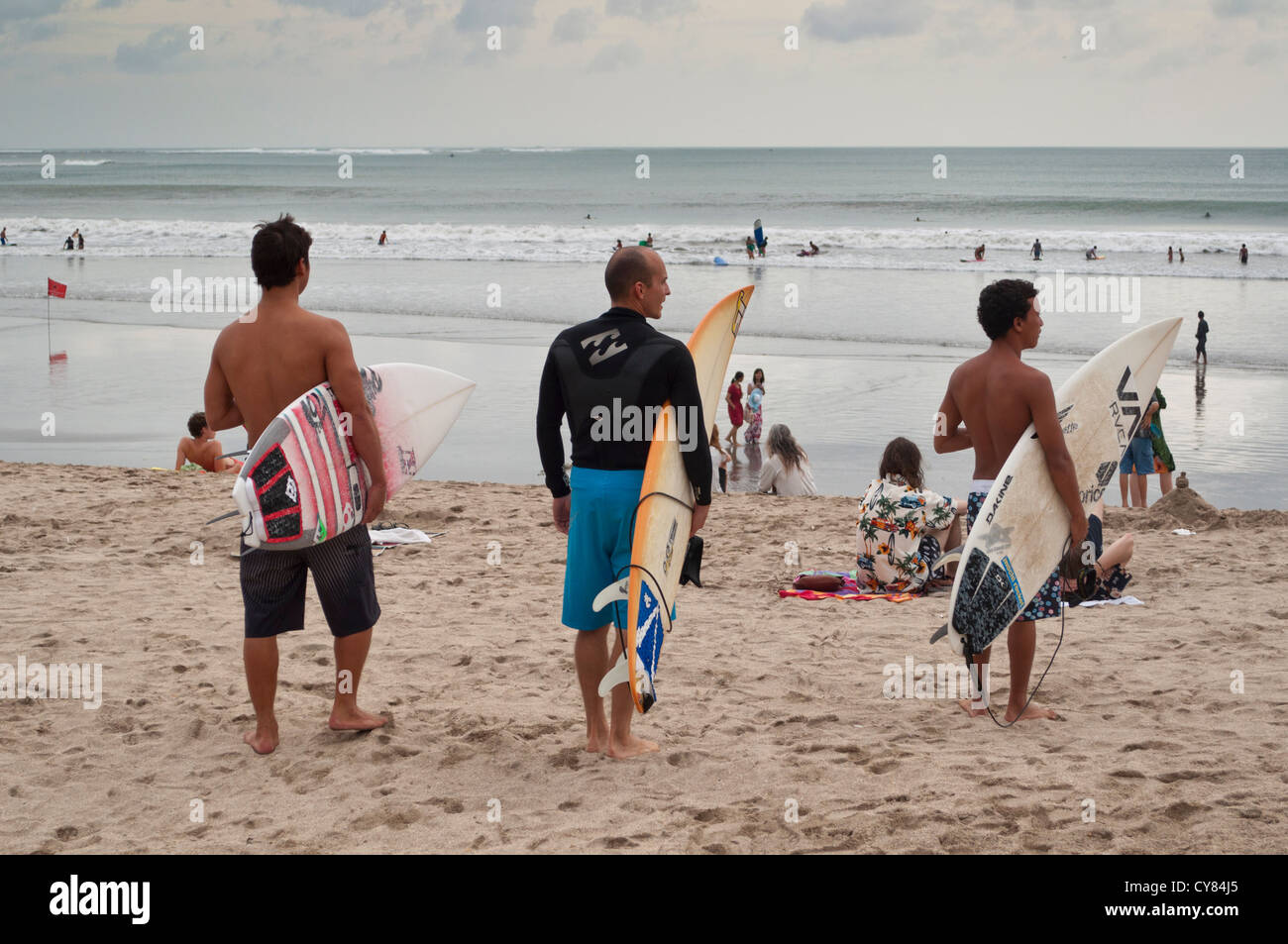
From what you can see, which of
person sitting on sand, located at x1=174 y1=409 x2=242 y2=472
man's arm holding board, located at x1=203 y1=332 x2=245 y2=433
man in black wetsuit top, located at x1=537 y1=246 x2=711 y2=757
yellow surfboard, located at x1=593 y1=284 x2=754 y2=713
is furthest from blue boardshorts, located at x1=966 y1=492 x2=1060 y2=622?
person sitting on sand, located at x1=174 y1=409 x2=242 y2=472

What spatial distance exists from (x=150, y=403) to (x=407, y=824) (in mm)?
10008

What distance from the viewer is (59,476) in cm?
842

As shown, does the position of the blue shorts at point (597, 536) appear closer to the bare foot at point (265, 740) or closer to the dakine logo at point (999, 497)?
the bare foot at point (265, 740)

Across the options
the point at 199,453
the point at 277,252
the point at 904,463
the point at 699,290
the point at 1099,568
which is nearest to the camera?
the point at 277,252

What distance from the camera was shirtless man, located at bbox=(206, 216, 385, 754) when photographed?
348 cm

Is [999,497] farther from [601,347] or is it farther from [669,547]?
[601,347]

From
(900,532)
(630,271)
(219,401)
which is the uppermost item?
(630,271)

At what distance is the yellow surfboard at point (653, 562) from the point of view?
3264 millimetres

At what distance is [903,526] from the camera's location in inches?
228

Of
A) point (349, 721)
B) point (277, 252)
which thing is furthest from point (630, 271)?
point (349, 721)

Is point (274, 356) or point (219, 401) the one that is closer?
point (274, 356)

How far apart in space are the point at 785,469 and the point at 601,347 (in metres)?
5.24

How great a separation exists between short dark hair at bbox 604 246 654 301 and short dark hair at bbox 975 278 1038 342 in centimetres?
117

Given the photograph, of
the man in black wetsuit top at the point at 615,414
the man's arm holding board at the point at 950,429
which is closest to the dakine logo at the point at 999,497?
the man's arm holding board at the point at 950,429
